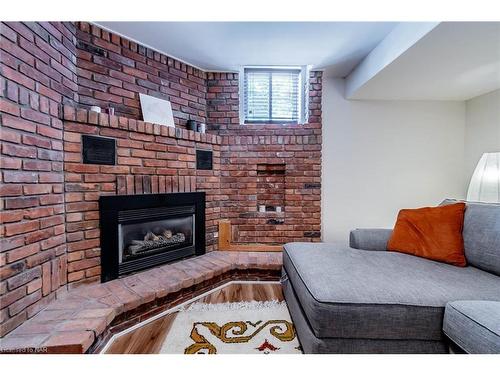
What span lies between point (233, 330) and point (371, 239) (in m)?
1.23

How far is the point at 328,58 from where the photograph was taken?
2361 mm

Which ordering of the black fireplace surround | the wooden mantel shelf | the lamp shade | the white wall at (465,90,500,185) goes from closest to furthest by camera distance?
1. the black fireplace surround
2. the lamp shade
3. the white wall at (465,90,500,185)
4. the wooden mantel shelf

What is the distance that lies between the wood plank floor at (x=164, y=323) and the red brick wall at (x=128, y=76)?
167cm

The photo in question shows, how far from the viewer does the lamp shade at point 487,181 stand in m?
2.04

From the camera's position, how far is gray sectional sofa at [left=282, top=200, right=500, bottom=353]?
99 cm

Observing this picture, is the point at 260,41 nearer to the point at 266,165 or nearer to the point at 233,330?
the point at 266,165

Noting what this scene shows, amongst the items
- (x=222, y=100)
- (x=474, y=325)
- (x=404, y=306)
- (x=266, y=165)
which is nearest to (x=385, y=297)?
(x=404, y=306)

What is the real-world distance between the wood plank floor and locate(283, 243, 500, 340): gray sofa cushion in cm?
71

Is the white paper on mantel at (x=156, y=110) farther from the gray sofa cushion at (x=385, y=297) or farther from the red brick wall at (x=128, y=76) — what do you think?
the gray sofa cushion at (x=385, y=297)

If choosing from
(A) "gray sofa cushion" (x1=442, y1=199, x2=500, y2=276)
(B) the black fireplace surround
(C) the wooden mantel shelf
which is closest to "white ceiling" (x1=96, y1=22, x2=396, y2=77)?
(B) the black fireplace surround

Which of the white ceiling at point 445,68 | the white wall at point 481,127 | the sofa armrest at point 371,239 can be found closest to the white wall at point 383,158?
the white wall at point 481,127

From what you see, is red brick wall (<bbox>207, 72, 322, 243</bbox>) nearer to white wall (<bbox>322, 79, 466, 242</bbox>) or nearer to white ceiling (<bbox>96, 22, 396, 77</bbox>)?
white wall (<bbox>322, 79, 466, 242</bbox>)

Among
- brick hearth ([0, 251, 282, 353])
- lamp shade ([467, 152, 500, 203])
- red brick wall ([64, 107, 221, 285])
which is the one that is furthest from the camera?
lamp shade ([467, 152, 500, 203])
